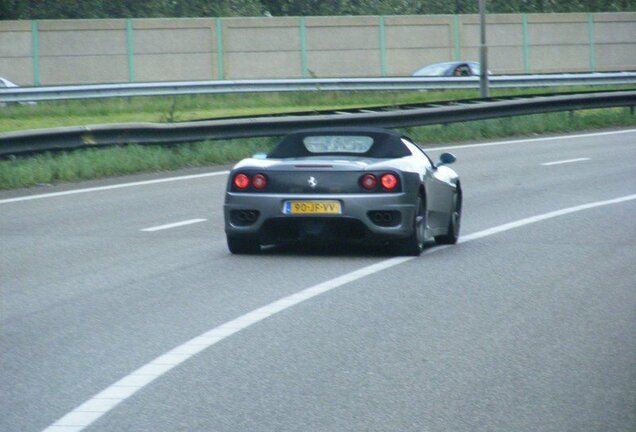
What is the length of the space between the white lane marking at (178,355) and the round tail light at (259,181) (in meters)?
1.23

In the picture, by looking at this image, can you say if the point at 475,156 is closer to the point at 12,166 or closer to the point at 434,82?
the point at 12,166

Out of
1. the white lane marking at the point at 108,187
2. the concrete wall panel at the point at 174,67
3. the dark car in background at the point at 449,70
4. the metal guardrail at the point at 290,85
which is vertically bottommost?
the white lane marking at the point at 108,187

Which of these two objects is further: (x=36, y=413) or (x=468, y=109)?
(x=468, y=109)

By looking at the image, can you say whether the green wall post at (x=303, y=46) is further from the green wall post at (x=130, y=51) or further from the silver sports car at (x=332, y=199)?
the silver sports car at (x=332, y=199)

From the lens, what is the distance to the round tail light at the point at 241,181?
13172 millimetres

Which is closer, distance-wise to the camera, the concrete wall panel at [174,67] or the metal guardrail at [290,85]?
the metal guardrail at [290,85]

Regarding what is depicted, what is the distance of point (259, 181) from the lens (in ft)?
43.0

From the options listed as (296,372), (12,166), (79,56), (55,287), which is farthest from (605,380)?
(79,56)

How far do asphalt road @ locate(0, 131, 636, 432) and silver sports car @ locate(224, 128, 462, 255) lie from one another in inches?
10.1

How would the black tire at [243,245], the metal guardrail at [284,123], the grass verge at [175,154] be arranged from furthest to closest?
the metal guardrail at [284,123]
the grass verge at [175,154]
the black tire at [243,245]

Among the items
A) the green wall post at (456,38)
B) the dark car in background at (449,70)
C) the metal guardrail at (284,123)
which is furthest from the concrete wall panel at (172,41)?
the metal guardrail at (284,123)

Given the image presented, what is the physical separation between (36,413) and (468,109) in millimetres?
22944

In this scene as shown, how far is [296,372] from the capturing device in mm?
8062

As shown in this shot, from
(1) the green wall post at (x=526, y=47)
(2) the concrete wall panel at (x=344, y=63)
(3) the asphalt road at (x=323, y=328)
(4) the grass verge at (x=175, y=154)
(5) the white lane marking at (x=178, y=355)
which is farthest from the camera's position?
(1) the green wall post at (x=526, y=47)
